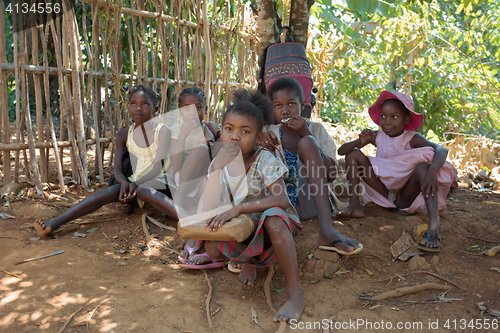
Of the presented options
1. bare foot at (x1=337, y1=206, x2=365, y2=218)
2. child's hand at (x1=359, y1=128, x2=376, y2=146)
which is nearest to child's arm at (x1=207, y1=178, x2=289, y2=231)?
bare foot at (x1=337, y1=206, x2=365, y2=218)

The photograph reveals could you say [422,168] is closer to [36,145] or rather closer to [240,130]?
[240,130]

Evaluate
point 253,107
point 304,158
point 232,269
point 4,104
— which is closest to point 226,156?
point 253,107

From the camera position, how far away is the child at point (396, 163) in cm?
275

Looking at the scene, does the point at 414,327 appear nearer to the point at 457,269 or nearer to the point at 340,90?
the point at 457,269

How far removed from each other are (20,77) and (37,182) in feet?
3.24

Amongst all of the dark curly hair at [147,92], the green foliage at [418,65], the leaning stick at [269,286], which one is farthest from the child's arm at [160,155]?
the green foliage at [418,65]

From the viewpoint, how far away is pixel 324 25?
8.85 m

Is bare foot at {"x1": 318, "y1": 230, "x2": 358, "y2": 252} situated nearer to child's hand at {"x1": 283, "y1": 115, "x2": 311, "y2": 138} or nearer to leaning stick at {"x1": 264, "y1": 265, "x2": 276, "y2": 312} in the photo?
leaning stick at {"x1": 264, "y1": 265, "x2": 276, "y2": 312}

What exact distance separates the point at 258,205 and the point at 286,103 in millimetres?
962

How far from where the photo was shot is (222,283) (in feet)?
7.38

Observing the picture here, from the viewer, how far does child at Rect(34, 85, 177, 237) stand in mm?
2973

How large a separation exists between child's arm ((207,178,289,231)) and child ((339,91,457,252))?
1.06m

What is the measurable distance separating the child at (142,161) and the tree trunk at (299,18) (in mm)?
1623

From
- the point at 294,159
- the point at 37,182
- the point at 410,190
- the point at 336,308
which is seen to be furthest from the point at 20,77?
the point at 410,190
